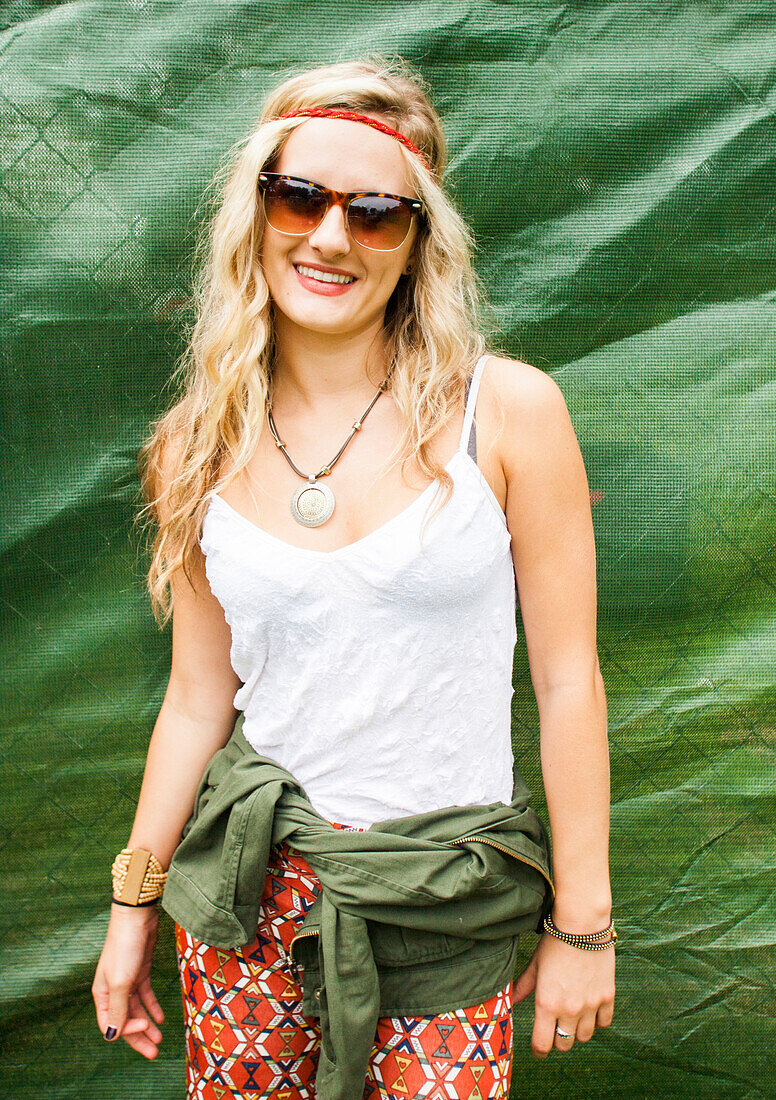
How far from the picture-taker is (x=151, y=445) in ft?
5.04

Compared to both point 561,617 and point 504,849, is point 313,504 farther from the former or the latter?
point 504,849

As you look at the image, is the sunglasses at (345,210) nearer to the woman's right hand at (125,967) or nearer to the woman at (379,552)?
the woman at (379,552)

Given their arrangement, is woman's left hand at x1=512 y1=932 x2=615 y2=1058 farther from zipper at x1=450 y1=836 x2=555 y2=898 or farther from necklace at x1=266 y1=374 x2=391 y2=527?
necklace at x1=266 y1=374 x2=391 y2=527

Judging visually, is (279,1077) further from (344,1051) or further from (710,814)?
(710,814)

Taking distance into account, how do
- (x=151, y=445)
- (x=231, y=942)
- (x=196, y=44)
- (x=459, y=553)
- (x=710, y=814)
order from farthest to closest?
(x=710, y=814)
(x=196, y=44)
(x=151, y=445)
(x=231, y=942)
(x=459, y=553)

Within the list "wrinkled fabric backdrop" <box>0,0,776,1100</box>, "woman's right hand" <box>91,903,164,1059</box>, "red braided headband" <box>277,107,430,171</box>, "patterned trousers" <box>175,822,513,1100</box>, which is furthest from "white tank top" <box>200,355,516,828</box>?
"wrinkled fabric backdrop" <box>0,0,776,1100</box>

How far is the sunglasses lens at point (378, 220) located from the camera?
4.09 feet

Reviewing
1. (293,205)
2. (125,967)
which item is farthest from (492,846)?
(293,205)

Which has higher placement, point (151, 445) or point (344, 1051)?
point (151, 445)

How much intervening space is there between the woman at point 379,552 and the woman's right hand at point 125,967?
0.17m

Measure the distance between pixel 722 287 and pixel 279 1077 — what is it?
1680 millimetres

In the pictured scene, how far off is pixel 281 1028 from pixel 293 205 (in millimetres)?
1211

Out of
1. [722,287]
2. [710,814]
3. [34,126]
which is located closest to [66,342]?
[34,126]

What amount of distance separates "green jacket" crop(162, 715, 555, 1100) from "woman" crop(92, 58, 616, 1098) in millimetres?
40
